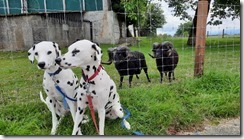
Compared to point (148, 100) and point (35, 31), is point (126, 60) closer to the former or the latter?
point (148, 100)

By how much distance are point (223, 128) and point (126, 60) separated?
1.65 m

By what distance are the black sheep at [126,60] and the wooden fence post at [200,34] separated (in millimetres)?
883

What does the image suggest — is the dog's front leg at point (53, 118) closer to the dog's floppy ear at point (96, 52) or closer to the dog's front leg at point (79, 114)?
the dog's front leg at point (79, 114)

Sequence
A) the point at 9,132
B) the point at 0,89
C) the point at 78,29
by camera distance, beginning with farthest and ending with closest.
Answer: the point at 78,29 → the point at 0,89 → the point at 9,132

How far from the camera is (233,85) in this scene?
13.2ft

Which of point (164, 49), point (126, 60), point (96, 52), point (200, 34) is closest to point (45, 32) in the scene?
point (126, 60)

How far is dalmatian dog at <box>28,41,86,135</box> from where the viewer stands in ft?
8.22

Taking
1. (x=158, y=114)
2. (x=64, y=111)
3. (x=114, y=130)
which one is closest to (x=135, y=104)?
(x=158, y=114)

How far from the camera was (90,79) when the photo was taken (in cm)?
253

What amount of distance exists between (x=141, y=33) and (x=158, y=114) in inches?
88.8

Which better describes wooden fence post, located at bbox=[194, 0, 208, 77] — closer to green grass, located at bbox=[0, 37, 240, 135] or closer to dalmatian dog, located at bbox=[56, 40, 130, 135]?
green grass, located at bbox=[0, 37, 240, 135]

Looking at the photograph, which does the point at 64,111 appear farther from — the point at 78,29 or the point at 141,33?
the point at 141,33

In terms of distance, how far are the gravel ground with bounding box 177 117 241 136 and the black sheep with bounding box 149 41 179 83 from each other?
4.39 ft

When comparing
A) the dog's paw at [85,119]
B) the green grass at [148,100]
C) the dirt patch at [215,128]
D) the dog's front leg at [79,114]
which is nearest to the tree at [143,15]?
the green grass at [148,100]
